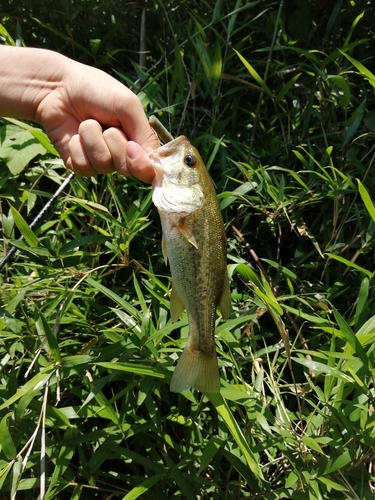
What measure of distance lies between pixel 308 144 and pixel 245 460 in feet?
6.01

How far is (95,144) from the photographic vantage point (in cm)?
201

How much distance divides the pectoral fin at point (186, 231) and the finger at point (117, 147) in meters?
0.41

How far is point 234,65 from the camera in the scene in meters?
3.30

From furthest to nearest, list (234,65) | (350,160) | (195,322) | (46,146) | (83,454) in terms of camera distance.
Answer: (234,65) < (350,160) < (46,146) < (83,454) < (195,322)

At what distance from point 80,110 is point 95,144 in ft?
0.99

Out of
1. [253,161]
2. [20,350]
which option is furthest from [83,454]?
[253,161]

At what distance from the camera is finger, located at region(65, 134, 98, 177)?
2.07 meters

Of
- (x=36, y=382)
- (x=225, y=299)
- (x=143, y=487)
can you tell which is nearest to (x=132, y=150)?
(x=225, y=299)

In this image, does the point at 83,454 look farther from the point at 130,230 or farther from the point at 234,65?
the point at 234,65

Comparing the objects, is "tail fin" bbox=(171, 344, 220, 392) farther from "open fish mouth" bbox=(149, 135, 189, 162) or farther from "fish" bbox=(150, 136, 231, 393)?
"open fish mouth" bbox=(149, 135, 189, 162)

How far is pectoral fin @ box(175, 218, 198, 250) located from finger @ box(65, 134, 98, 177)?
569 millimetres

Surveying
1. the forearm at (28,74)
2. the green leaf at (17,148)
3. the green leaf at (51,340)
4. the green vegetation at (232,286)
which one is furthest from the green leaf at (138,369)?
the green leaf at (17,148)

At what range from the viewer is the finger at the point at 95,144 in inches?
79.2

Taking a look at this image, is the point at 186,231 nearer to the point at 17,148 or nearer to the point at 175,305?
the point at 175,305
